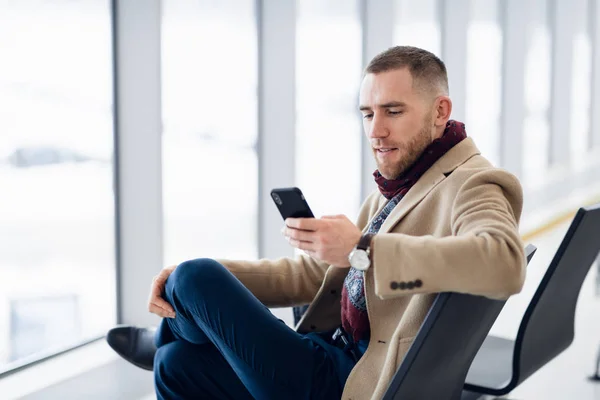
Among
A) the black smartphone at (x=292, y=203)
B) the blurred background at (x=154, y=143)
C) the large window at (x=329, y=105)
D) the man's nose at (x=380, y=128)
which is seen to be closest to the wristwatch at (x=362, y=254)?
the black smartphone at (x=292, y=203)

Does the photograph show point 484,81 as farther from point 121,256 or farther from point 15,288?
Answer: point 15,288

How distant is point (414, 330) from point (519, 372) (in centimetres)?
52

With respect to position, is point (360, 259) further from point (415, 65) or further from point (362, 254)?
point (415, 65)

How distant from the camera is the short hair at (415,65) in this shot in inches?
69.7

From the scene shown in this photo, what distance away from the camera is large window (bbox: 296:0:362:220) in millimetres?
4109

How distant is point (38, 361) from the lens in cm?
264

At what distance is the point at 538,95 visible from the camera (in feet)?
27.0

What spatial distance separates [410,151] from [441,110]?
0.42ft

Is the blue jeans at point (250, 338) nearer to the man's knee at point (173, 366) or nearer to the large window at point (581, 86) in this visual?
the man's knee at point (173, 366)

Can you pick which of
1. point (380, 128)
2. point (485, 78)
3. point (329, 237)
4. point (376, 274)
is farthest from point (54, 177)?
point (485, 78)

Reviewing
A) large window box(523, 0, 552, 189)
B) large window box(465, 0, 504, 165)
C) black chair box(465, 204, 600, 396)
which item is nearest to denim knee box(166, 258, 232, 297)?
black chair box(465, 204, 600, 396)

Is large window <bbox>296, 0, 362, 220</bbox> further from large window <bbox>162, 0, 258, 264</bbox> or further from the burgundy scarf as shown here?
the burgundy scarf

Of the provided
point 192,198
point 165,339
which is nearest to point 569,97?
point 192,198

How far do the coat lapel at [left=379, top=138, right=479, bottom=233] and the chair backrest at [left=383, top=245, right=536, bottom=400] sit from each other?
287 millimetres
